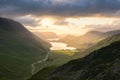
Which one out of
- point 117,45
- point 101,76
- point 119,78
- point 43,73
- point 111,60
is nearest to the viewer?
point 119,78

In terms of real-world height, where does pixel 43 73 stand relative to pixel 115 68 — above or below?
below

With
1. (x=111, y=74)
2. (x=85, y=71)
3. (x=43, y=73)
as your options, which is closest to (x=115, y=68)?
(x=111, y=74)

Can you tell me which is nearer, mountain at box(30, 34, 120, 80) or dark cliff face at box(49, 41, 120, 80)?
dark cliff face at box(49, 41, 120, 80)

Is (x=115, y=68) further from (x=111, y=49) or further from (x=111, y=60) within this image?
(x=111, y=49)

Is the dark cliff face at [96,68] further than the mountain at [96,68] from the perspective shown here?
No

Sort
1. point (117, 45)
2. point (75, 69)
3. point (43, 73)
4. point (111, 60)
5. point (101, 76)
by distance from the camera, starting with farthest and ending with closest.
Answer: point (43, 73) < point (117, 45) < point (75, 69) < point (111, 60) < point (101, 76)

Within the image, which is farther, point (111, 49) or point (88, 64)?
point (111, 49)

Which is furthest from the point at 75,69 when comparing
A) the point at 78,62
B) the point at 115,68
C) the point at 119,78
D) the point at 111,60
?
the point at 119,78

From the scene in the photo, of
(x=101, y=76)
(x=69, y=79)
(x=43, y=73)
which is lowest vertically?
(x=43, y=73)
